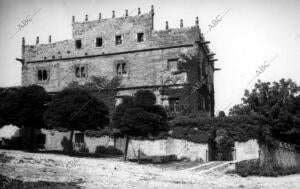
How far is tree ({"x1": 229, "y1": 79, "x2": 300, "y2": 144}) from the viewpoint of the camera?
1444 inches

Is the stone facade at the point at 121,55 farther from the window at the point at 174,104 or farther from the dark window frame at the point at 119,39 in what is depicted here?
the window at the point at 174,104

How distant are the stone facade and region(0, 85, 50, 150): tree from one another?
32.8 ft

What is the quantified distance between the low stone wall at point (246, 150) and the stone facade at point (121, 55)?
8651mm

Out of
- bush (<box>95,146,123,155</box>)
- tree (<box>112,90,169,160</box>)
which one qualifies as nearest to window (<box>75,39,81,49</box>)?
bush (<box>95,146,123,155</box>)

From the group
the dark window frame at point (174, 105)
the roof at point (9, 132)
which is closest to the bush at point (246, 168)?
the dark window frame at point (174, 105)

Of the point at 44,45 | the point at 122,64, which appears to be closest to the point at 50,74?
the point at 44,45

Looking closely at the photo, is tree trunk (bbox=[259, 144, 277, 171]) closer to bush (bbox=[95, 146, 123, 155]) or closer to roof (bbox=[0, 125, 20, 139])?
bush (bbox=[95, 146, 123, 155])

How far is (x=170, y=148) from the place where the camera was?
1184 inches

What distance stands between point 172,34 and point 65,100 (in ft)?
44.1

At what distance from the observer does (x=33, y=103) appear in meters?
28.0

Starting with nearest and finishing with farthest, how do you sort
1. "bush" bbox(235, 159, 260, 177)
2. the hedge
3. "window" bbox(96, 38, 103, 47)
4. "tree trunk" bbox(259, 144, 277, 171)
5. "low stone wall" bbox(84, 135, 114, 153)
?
"bush" bbox(235, 159, 260, 177), "tree trunk" bbox(259, 144, 277, 171), the hedge, "low stone wall" bbox(84, 135, 114, 153), "window" bbox(96, 38, 103, 47)

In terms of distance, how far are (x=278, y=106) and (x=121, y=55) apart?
1652 centimetres

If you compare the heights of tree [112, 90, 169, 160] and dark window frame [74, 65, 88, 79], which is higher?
dark window frame [74, 65, 88, 79]

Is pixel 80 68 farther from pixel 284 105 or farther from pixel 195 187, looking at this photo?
pixel 195 187
